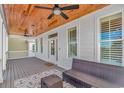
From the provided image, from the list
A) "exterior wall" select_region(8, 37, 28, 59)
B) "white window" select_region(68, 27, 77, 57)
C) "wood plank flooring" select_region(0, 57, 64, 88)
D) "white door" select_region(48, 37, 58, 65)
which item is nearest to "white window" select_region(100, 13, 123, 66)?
"white window" select_region(68, 27, 77, 57)

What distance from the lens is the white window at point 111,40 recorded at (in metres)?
2.70

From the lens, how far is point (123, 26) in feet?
8.34

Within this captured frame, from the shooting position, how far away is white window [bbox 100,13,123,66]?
2.70 m

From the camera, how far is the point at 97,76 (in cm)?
276

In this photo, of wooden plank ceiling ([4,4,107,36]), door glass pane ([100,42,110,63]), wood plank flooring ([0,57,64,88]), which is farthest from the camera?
wood plank flooring ([0,57,64,88])

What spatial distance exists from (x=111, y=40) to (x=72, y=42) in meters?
2.05

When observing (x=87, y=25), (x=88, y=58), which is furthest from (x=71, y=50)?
(x=87, y=25)

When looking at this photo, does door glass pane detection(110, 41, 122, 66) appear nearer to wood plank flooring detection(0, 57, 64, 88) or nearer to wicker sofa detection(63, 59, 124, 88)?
wicker sofa detection(63, 59, 124, 88)

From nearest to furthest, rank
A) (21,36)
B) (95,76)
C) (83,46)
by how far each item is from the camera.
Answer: (95,76)
(83,46)
(21,36)

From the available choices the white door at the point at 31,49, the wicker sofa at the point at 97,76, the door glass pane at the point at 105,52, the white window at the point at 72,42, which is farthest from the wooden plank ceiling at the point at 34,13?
the white door at the point at 31,49

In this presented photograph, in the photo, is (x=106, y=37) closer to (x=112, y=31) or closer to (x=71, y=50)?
(x=112, y=31)

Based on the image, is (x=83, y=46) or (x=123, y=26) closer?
(x=123, y=26)

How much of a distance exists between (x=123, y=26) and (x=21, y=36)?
10323 millimetres

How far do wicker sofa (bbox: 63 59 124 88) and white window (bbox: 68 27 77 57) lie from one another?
44.1 inches
